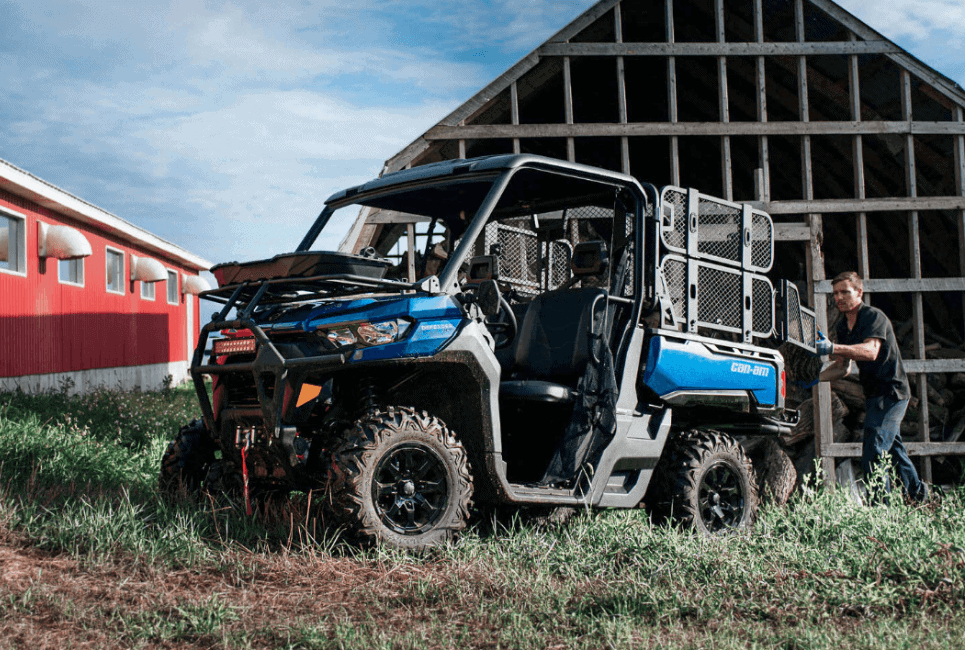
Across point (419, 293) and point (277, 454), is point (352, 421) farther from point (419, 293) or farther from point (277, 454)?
point (419, 293)

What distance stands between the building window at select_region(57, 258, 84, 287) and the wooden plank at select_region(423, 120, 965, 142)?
1007 cm

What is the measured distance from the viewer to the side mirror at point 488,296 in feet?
14.9

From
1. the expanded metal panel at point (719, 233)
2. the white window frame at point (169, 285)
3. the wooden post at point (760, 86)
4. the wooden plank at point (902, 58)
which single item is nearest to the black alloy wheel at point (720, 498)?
the expanded metal panel at point (719, 233)

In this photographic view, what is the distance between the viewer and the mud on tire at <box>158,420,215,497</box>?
5.71 m

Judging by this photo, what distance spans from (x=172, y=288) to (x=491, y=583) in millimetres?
23926

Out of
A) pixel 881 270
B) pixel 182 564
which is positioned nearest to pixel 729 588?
pixel 182 564

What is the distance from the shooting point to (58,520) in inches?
196

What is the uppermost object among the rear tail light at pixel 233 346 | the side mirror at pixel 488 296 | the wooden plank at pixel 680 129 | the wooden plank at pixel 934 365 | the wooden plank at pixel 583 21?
the wooden plank at pixel 583 21

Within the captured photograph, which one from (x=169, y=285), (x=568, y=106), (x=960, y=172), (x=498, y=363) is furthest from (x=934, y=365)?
(x=169, y=285)

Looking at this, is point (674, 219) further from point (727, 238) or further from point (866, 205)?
point (866, 205)

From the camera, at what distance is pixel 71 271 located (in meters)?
18.2

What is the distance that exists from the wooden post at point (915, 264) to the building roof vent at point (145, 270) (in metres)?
16.9

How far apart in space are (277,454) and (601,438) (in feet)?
6.13

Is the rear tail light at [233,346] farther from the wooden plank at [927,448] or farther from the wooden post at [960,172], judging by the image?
the wooden post at [960,172]
